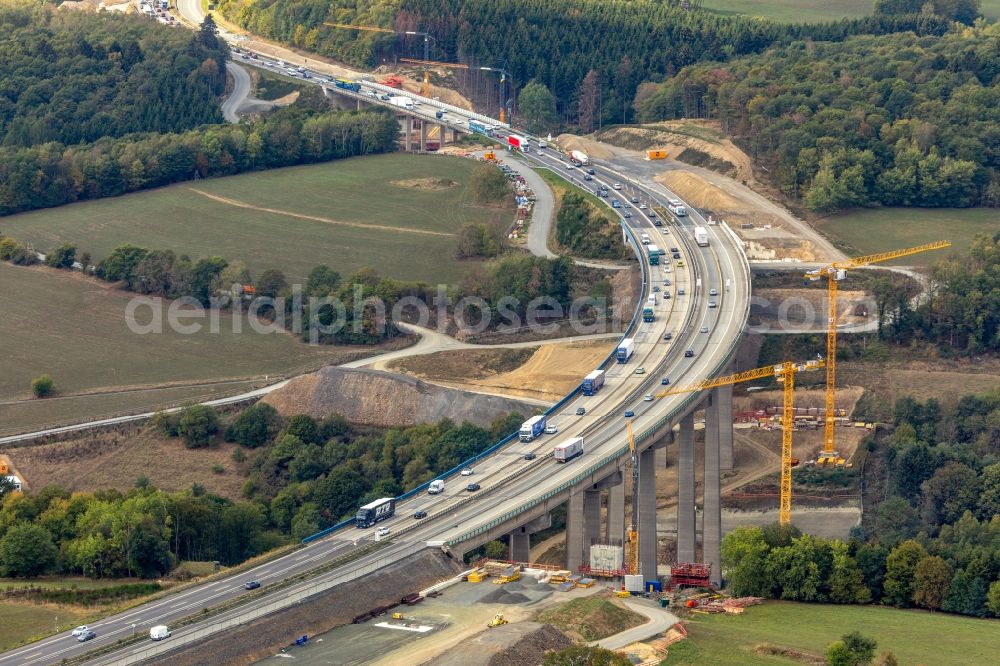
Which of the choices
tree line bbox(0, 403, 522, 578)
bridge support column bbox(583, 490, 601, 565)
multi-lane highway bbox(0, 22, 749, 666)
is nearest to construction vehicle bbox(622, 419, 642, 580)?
multi-lane highway bbox(0, 22, 749, 666)

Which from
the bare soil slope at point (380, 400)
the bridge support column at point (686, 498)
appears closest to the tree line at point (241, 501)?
the bare soil slope at point (380, 400)

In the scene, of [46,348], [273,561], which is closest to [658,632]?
[273,561]

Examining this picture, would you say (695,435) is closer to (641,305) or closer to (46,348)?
(641,305)

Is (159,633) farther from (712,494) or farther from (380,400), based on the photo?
(380,400)

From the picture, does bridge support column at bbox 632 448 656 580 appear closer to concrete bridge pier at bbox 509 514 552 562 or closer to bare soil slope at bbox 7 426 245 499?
concrete bridge pier at bbox 509 514 552 562

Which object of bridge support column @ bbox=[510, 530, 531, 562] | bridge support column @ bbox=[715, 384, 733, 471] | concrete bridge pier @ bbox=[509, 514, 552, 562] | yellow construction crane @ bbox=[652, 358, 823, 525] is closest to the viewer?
concrete bridge pier @ bbox=[509, 514, 552, 562]

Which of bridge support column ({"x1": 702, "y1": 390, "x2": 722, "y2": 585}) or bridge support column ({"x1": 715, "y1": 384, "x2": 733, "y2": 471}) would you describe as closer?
bridge support column ({"x1": 702, "y1": 390, "x2": 722, "y2": 585})
